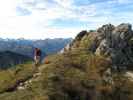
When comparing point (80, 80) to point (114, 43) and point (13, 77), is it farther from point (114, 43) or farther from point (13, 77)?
point (114, 43)

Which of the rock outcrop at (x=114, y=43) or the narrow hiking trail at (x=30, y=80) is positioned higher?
the rock outcrop at (x=114, y=43)

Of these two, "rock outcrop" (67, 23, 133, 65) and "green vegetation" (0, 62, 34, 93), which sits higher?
"rock outcrop" (67, 23, 133, 65)

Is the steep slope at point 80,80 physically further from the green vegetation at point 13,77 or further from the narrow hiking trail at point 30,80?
the green vegetation at point 13,77

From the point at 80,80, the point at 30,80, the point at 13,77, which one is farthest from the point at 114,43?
the point at 30,80

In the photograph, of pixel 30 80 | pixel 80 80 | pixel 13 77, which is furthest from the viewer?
pixel 13 77

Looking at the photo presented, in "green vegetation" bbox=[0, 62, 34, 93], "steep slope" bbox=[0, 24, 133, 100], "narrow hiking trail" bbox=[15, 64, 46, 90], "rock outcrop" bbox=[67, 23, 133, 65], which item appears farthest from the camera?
"rock outcrop" bbox=[67, 23, 133, 65]

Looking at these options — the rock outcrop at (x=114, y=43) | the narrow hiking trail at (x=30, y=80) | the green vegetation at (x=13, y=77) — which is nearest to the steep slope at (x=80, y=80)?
the narrow hiking trail at (x=30, y=80)

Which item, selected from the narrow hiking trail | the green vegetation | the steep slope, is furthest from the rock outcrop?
the green vegetation

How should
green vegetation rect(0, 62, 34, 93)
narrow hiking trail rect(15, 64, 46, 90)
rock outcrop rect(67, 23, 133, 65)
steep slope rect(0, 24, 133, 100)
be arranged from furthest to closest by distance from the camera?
rock outcrop rect(67, 23, 133, 65)
green vegetation rect(0, 62, 34, 93)
narrow hiking trail rect(15, 64, 46, 90)
steep slope rect(0, 24, 133, 100)

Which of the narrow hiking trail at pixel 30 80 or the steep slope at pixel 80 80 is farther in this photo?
the narrow hiking trail at pixel 30 80

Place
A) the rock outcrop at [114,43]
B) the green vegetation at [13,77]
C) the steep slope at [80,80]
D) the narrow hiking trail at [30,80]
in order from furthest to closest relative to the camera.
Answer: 1. the rock outcrop at [114,43]
2. the green vegetation at [13,77]
3. the narrow hiking trail at [30,80]
4. the steep slope at [80,80]

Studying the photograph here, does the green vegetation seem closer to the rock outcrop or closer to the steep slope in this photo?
the steep slope

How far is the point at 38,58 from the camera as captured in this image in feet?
152

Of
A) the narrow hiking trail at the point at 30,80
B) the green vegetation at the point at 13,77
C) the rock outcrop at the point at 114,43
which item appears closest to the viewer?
the narrow hiking trail at the point at 30,80
